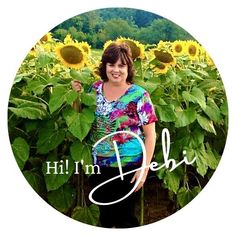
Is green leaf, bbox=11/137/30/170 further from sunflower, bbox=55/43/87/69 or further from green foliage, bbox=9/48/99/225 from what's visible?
sunflower, bbox=55/43/87/69

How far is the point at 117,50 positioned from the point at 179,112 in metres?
0.26

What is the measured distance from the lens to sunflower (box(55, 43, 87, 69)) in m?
2.11

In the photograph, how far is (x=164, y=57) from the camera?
2.18 m

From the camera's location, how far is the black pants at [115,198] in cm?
212

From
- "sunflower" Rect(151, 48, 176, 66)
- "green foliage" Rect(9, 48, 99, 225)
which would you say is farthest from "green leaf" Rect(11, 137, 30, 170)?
"sunflower" Rect(151, 48, 176, 66)

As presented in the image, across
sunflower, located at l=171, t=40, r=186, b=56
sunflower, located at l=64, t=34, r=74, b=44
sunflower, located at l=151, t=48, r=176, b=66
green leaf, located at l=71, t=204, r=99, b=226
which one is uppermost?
sunflower, located at l=64, t=34, r=74, b=44

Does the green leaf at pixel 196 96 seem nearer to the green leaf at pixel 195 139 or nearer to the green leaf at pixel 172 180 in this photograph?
the green leaf at pixel 195 139

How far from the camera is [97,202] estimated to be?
2.14 meters

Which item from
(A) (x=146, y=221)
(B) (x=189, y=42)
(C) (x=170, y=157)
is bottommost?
(A) (x=146, y=221)

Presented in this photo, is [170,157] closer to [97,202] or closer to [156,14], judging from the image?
[97,202]

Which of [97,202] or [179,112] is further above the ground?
[179,112]

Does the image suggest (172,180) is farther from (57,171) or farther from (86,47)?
(86,47)

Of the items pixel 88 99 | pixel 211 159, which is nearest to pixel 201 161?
pixel 211 159

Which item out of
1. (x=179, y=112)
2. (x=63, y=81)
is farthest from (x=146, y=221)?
(x=63, y=81)
